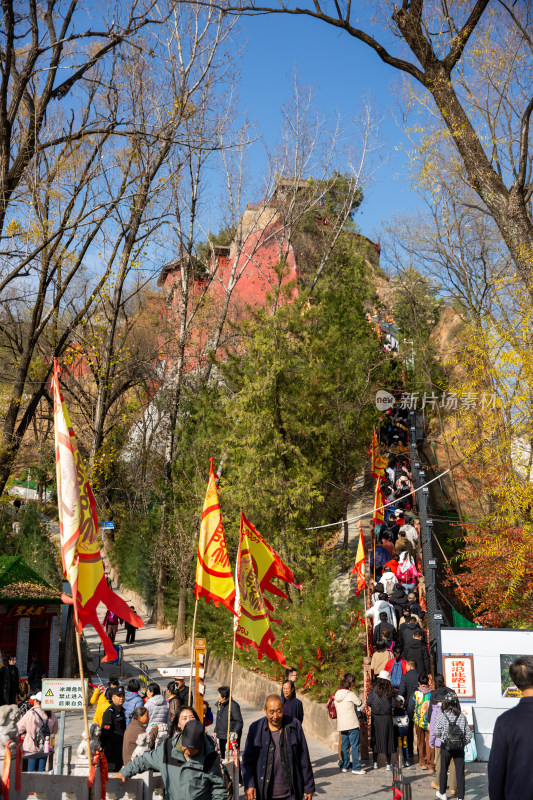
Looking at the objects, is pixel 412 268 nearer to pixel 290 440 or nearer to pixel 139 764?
pixel 290 440

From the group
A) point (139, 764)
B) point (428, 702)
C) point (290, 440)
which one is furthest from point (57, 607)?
point (139, 764)

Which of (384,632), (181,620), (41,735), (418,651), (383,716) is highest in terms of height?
(384,632)

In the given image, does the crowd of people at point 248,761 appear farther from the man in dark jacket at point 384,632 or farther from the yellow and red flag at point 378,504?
the yellow and red flag at point 378,504

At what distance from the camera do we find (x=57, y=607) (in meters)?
20.5

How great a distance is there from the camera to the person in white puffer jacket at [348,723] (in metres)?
12.1

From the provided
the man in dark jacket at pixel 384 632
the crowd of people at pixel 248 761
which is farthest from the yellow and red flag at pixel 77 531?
the man in dark jacket at pixel 384 632

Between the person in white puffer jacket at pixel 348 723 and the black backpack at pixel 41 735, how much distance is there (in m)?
4.15

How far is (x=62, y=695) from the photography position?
8.40 meters

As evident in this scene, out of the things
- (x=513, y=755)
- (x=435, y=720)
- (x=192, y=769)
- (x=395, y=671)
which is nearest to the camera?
(x=513, y=755)

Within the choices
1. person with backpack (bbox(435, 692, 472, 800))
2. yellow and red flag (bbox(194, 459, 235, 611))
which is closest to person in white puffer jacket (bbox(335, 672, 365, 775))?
person with backpack (bbox(435, 692, 472, 800))

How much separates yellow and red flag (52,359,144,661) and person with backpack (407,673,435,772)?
18.2 ft

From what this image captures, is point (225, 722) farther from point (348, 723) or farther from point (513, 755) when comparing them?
point (513, 755)

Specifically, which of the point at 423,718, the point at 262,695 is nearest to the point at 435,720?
the point at 423,718

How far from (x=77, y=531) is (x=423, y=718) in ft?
21.3
